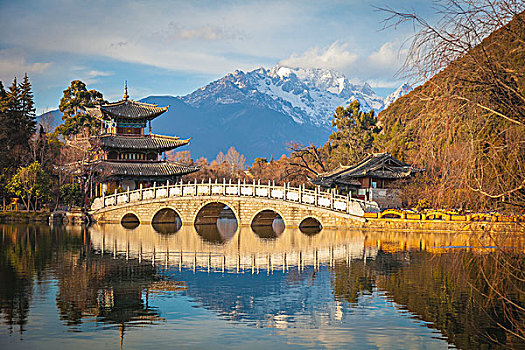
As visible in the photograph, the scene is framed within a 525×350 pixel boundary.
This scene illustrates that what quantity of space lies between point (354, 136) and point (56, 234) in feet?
135

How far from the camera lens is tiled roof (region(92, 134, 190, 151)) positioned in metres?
50.8

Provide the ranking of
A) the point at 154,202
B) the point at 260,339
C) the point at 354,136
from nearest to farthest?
the point at 260,339
the point at 154,202
the point at 354,136

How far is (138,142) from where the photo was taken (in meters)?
52.3

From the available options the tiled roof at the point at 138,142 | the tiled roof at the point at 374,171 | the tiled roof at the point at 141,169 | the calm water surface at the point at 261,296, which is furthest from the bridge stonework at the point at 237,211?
the tiled roof at the point at 374,171

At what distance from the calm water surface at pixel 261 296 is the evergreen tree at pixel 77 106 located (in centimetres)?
4211

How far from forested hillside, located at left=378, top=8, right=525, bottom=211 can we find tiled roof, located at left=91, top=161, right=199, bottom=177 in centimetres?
4251

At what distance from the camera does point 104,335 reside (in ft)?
40.7

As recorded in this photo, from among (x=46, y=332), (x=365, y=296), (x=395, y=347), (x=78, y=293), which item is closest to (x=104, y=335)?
(x=46, y=332)

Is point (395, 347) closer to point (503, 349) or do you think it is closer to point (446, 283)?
point (503, 349)

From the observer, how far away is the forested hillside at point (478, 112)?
25.7ft

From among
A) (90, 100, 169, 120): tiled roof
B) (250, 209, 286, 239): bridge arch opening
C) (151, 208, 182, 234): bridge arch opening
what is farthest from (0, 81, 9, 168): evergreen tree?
(250, 209, 286, 239): bridge arch opening

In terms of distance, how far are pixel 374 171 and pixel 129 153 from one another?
70.2 feet

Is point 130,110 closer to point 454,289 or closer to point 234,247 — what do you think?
point 234,247

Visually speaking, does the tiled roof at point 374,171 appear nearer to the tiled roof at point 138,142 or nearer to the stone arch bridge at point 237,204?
the stone arch bridge at point 237,204
